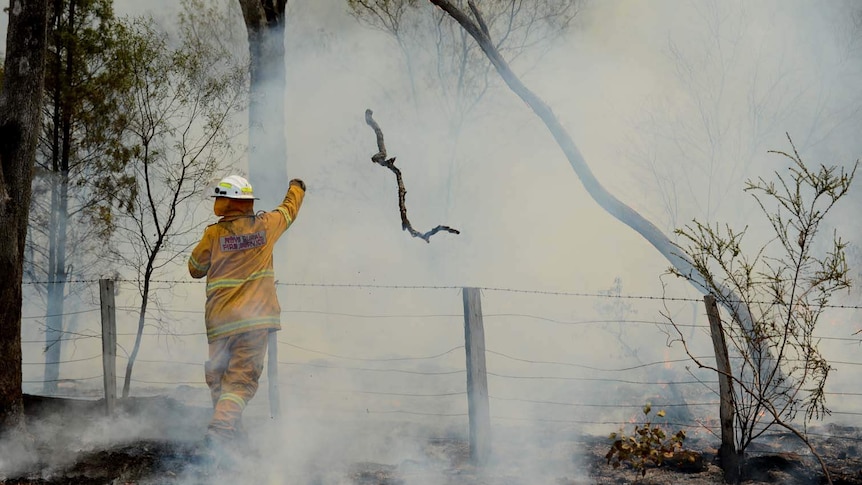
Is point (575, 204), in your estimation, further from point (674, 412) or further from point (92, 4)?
point (92, 4)

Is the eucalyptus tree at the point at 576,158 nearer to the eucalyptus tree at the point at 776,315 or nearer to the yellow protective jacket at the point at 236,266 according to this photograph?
the eucalyptus tree at the point at 776,315

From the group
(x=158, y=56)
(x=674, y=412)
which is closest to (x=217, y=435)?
(x=674, y=412)

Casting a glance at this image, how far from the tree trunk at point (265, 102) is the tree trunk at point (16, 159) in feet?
12.8

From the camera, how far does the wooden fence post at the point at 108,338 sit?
5.97 meters

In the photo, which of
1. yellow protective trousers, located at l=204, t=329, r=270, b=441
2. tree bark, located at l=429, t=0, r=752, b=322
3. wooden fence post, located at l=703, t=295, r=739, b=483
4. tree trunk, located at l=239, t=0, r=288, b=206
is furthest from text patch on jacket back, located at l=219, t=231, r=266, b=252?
tree trunk, located at l=239, t=0, r=288, b=206

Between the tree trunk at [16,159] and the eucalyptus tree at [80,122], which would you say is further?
the eucalyptus tree at [80,122]

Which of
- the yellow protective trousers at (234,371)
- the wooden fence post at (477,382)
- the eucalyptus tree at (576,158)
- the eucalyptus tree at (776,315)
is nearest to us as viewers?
the eucalyptus tree at (776,315)

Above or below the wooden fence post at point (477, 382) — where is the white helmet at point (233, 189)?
above

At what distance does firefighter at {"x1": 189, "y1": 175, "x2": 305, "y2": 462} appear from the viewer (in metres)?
4.80

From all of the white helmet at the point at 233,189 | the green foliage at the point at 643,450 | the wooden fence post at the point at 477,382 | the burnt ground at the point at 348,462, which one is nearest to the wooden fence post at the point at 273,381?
the burnt ground at the point at 348,462

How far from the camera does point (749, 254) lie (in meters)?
12.9

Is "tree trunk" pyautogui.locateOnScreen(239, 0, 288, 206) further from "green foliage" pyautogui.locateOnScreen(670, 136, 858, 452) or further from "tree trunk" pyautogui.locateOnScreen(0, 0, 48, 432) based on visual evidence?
"green foliage" pyautogui.locateOnScreen(670, 136, 858, 452)

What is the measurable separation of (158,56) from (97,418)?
17.4 feet

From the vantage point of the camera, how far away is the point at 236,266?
15.9 ft
